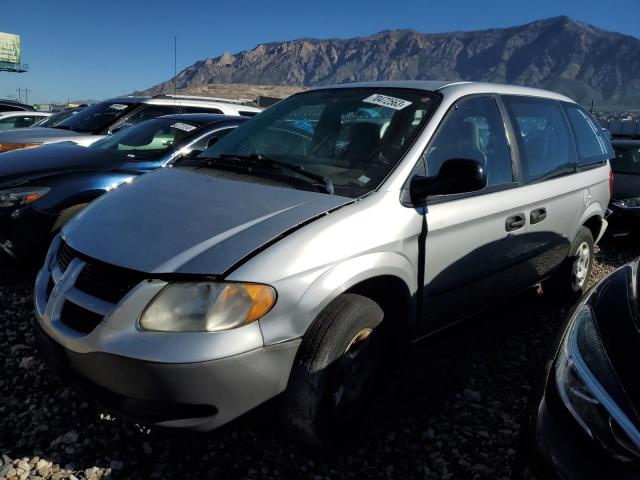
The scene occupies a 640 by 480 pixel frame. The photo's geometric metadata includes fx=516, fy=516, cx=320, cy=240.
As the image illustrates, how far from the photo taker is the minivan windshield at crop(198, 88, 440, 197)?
2617mm

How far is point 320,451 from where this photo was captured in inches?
88.8

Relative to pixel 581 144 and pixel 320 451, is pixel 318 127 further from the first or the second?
pixel 581 144

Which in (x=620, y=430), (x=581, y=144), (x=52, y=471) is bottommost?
(x=52, y=471)

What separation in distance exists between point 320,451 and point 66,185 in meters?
2.97

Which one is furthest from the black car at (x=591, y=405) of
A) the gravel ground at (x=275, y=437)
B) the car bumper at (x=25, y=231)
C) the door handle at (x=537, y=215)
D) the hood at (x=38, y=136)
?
the hood at (x=38, y=136)

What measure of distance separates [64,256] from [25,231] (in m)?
1.78

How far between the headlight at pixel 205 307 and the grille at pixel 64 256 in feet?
2.01

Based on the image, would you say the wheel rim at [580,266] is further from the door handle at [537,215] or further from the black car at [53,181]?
the black car at [53,181]

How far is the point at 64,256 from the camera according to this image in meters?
2.35

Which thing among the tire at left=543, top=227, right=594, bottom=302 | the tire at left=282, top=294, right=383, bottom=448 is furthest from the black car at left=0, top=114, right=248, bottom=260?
the tire at left=543, top=227, right=594, bottom=302

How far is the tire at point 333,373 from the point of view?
206 centimetres

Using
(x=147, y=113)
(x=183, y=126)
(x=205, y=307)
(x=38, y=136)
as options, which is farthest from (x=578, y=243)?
(x=147, y=113)

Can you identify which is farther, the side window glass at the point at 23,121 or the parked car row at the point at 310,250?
the side window glass at the point at 23,121

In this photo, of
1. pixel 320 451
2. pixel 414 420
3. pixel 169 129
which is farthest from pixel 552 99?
pixel 169 129
